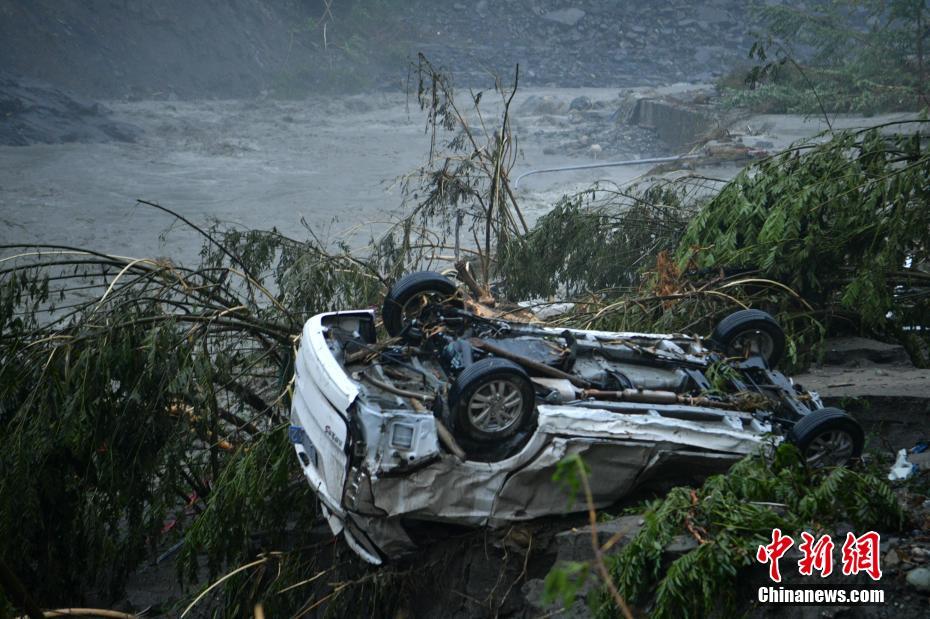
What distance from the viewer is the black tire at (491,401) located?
4203 mm

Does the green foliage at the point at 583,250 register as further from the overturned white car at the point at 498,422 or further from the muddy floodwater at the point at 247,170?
the overturned white car at the point at 498,422

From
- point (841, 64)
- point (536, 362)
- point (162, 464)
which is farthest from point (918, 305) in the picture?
point (841, 64)

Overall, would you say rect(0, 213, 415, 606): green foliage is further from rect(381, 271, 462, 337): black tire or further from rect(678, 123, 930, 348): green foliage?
rect(678, 123, 930, 348): green foliage

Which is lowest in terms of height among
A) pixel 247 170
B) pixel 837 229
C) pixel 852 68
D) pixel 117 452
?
pixel 117 452

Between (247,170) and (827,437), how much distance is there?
610 inches

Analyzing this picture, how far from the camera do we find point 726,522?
12.0 ft

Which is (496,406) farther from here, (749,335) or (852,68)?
(852,68)

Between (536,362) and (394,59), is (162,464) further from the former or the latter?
(394,59)

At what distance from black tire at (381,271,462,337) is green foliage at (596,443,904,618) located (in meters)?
2.26

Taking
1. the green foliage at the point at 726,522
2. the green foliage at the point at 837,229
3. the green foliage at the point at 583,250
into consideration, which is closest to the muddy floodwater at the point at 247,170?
the green foliage at the point at 583,250

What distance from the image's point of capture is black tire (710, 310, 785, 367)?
5.51 meters

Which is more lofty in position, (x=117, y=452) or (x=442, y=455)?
(x=442, y=455)

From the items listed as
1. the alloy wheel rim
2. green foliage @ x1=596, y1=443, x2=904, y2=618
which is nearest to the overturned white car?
the alloy wheel rim

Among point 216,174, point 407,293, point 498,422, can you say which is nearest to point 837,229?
point 407,293
